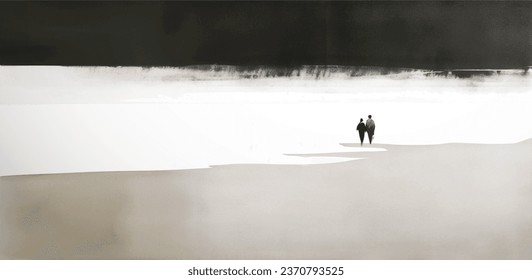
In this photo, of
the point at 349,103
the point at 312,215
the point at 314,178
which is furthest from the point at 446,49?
the point at 312,215

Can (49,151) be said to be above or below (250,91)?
below

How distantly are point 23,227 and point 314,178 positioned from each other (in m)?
1.49

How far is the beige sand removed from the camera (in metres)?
2.37

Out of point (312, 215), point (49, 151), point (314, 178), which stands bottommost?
point (312, 215)

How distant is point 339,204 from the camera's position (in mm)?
2369

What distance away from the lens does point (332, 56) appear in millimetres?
2402

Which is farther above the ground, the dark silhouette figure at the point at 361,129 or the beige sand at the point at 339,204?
the dark silhouette figure at the point at 361,129

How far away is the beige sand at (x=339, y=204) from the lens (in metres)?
2.37

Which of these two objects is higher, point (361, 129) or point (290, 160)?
point (361, 129)

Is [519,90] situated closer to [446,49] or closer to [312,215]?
[446,49]

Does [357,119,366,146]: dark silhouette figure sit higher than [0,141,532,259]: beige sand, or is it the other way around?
[357,119,366,146]: dark silhouette figure

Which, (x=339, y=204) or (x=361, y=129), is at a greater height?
(x=361, y=129)

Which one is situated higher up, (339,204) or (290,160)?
(290,160)

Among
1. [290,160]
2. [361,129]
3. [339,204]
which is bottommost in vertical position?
[339,204]
